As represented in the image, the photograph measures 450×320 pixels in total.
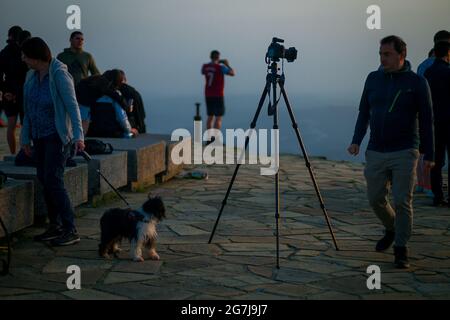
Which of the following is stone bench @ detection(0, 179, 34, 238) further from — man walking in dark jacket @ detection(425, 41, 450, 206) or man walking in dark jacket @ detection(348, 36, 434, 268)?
man walking in dark jacket @ detection(425, 41, 450, 206)

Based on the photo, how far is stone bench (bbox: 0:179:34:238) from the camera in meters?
→ 7.78

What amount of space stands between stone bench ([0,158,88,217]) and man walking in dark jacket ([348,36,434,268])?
341cm

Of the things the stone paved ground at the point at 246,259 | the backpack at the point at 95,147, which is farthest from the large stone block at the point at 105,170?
the stone paved ground at the point at 246,259

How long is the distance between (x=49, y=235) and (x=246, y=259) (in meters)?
1.90

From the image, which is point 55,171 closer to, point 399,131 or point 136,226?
point 136,226

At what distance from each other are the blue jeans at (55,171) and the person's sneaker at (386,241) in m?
2.84

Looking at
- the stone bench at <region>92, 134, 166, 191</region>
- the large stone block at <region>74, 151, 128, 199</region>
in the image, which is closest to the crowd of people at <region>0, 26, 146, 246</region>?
the large stone block at <region>74, 151, 128, 199</region>

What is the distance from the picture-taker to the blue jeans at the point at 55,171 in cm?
780

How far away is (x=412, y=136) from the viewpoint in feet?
23.4

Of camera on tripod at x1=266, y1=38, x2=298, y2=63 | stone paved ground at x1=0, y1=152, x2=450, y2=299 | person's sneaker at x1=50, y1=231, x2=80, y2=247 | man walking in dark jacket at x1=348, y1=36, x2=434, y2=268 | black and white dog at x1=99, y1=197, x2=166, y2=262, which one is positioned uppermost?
camera on tripod at x1=266, y1=38, x2=298, y2=63

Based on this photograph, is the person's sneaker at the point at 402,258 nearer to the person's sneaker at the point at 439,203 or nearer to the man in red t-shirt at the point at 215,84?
the person's sneaker at the point at 439,203

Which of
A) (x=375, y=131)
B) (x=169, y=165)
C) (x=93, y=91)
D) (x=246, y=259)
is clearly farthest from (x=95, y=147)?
(x=375, y=131)

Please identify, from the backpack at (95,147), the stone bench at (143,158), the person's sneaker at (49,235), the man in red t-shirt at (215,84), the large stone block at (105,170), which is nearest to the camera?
the person's sneaker at (49,235)
